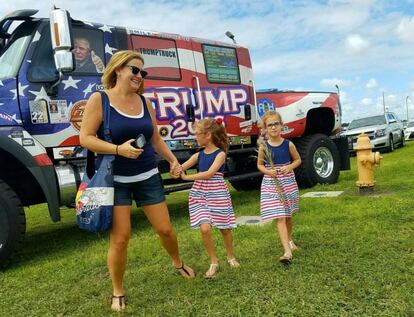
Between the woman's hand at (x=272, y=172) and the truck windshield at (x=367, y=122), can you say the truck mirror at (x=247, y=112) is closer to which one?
the woman's hand at (x=272, y=172)

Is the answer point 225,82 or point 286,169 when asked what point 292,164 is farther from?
point 225,82

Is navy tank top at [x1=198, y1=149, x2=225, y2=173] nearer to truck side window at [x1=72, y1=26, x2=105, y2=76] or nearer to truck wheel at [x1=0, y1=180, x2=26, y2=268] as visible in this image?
truck wheel at [x1=0, y1=180, x2=26, y2=268]

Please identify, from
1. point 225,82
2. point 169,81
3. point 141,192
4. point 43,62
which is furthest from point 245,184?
point 141,192

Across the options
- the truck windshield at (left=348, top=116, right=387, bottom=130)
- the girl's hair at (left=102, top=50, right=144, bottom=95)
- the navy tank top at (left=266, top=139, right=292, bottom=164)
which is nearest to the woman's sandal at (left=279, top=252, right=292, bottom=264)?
the navy tank top at (left=266, top=139, right=292, bottom=164)

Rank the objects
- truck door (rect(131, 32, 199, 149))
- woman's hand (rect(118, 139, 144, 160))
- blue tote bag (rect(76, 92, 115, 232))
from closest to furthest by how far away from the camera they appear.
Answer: woman's hand (rect(118, 139, 144, 160)) < blue tote bag (rect(76, 92, 115, 232)) < truck door (rect(131, 32, 199, 149))

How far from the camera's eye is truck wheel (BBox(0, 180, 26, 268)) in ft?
Result: 15.5

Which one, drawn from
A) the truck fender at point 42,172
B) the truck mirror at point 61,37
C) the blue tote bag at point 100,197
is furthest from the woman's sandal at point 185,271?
the truck mirror at point 61,37

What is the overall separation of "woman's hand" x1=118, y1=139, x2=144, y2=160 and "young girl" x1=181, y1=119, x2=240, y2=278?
0.94 m

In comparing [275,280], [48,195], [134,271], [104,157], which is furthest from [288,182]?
[48,195]

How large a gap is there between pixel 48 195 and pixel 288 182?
2426mm

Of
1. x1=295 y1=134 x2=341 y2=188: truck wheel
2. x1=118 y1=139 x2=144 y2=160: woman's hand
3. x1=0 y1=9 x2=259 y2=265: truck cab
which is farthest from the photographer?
x1=295 y1=134 x2=341 y2=188: truck wheel

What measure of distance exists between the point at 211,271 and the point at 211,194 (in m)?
0.62

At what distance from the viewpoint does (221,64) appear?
7625mm

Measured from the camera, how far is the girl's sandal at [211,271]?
12.9ft
